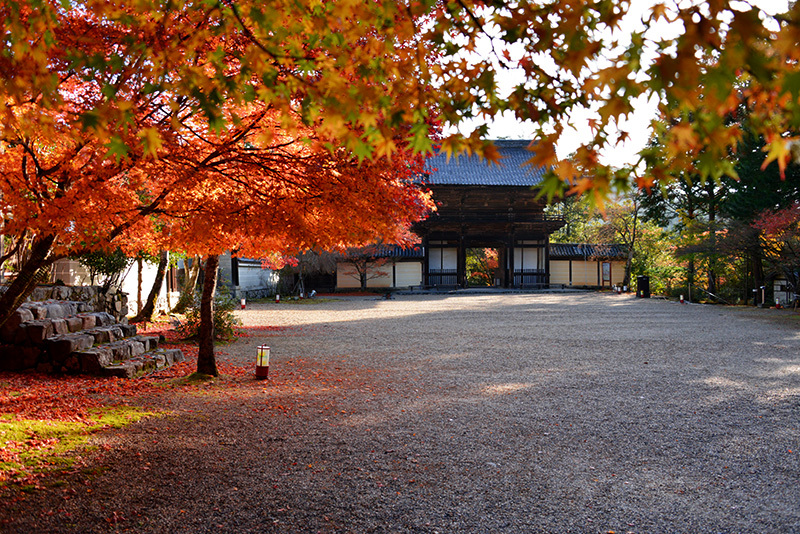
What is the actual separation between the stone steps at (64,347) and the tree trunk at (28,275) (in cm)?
222

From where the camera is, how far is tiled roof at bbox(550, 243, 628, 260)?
3167 centimetres

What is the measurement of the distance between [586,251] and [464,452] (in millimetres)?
30703

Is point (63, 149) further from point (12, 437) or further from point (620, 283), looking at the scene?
point (620, 283)

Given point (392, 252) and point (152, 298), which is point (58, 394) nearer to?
point (152, 298)

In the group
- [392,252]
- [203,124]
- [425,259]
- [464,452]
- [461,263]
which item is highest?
[203,124]

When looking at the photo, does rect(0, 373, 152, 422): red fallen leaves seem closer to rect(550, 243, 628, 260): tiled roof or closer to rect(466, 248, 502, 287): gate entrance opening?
rect(466, 248, 502, 287): gate entrance opening

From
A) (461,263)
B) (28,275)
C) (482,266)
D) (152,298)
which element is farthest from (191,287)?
(482,266)

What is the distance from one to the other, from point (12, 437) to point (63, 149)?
7.36 feet

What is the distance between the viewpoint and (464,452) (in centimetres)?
426

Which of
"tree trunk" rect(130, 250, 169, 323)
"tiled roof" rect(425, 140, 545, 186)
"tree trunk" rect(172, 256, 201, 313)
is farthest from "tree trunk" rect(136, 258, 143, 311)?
"tiled roof" rect(425, 140, 545, 186)

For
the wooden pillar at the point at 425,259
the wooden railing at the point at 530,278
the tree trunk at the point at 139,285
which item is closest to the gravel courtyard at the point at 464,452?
the tree trunk at the point at 139,285

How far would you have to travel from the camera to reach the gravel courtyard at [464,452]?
3123 millimetres

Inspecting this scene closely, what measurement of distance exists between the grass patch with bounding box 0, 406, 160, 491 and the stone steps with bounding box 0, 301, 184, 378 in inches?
78.2

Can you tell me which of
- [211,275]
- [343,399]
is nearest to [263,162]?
[343,399]
